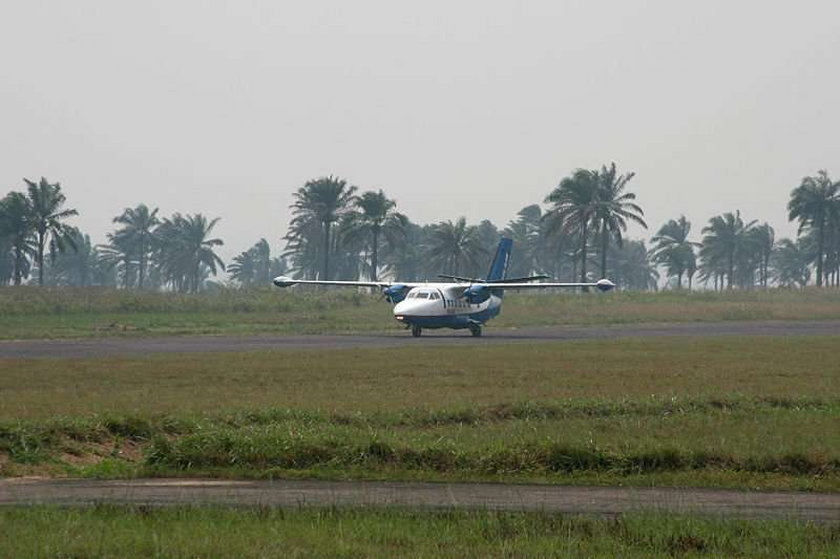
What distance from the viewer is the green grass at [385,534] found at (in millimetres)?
13180

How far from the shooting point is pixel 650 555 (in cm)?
1332

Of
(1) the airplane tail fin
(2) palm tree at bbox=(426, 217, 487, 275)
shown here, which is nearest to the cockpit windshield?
(1) the airplane tail fin

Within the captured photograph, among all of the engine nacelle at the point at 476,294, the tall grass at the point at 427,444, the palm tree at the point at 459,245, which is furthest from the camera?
the palm tree at the point at 459,245

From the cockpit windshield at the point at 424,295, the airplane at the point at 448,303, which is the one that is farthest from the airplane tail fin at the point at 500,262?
the cockpit windshield at the point at 424,295

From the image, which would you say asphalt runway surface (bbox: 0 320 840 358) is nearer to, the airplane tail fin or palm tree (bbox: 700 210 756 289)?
the airplane tail fin

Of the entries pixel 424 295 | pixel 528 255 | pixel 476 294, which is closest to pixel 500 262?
pixel 476 294

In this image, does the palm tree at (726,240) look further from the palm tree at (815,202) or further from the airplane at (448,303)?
the airplane at (448,303)

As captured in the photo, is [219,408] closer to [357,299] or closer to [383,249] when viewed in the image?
[357,299]

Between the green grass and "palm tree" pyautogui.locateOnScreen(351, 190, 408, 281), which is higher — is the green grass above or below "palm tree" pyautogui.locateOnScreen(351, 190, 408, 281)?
below

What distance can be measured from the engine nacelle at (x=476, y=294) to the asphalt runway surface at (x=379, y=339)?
1.88 m

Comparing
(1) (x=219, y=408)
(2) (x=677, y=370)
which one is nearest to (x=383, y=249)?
(2) (x=677, y=370)

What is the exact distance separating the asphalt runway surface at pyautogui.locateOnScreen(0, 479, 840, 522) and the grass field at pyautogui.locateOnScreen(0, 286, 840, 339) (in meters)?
46.8

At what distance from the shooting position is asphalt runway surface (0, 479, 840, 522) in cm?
1650

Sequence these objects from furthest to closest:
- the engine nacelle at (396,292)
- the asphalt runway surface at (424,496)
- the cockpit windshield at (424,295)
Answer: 1. the engine nacelle at (396,292)
2. the cockpit windshield at (424,295)
3. the asphalt runway surface at (424,496)
